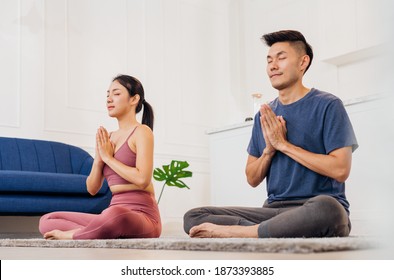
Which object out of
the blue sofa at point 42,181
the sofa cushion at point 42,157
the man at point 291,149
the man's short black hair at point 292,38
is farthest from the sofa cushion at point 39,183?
the man's short black hair at point 292,38

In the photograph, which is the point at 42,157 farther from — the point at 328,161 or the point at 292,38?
the point at 328,161

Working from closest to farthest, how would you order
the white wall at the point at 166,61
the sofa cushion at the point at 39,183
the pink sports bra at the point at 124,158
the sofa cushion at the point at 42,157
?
1. the pink sports bra at the point at 124,158
2. the sofa cushion at the point at 39,183
3. the sofa cushion at the point at 42,157
4. the white wall at the point at 166,61

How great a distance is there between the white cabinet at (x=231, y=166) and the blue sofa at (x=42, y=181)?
2.59 ft

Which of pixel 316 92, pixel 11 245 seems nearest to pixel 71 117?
pixel 11 245

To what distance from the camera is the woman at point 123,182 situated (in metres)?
1.91

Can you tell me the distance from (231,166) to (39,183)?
1.30m

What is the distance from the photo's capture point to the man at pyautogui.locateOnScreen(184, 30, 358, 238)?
5.77 ft

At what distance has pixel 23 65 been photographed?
4.23 meters

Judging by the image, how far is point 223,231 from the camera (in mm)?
1689

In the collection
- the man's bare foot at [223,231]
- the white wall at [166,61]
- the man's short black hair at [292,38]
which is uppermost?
the white wall at [166,61]

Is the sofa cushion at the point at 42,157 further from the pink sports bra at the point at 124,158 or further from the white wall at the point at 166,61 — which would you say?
the pink sports bra at the point at 124,158

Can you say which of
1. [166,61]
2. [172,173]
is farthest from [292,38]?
[166,61]
